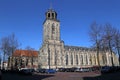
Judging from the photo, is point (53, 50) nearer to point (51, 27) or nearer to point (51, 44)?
point (51, 44)

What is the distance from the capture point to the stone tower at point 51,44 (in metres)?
79.2

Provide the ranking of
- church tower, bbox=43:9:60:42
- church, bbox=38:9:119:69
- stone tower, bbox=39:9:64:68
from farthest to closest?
church tower, bbox=43:9:60:42 < church, bbox=38:9:119:69 < stone tower, bbox=39:9:64:68

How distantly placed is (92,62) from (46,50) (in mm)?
39883

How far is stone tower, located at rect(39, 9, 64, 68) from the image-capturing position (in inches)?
3120

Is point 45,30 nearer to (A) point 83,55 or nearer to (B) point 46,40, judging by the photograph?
(B) point 46,40

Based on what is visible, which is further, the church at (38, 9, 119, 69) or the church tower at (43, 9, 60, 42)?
the church tower at (43, 9, 60, 42)

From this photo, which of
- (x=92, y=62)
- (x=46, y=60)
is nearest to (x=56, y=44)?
(x=46, y=60)

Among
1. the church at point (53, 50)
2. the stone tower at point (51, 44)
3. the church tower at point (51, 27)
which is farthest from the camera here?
the church tower at point (51, 27)

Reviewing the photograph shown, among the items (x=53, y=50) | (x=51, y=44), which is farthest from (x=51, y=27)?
(x=53, y=50)

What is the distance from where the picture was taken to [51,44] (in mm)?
82438

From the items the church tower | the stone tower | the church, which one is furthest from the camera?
the church tower

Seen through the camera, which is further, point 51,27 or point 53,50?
point 51,27

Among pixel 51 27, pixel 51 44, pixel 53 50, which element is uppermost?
pixel 51 27

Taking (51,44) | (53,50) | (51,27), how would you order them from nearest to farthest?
(53,50) < (51,44) < (51,27)
